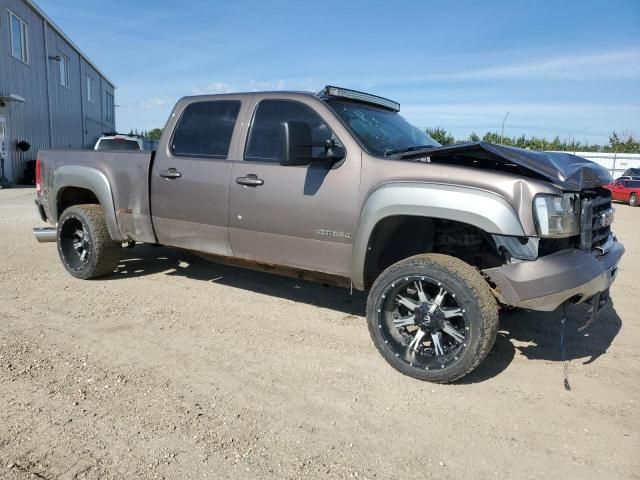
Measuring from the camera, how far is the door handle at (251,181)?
428 cm

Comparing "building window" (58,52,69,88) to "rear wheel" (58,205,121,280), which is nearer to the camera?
"rear wheel" (58,205,121,280)

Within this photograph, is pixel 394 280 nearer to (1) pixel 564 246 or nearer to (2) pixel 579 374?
(1) pixel 564 246

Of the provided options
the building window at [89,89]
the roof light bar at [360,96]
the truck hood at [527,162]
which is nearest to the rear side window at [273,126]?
the roof light bar at [360,96]

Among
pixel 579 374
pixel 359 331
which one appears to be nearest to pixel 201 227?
pixel 359 331

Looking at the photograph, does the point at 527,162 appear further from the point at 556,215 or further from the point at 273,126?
the point at 273,126

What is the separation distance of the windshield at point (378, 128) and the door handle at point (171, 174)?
5.30ft

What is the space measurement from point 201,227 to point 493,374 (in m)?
2.78

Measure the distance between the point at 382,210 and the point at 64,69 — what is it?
30.2 metres

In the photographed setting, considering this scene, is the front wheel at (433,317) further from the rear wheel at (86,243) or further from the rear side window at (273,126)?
the rear wheel at (86,243)

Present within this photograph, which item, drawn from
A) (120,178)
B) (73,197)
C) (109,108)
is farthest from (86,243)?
(109,108)

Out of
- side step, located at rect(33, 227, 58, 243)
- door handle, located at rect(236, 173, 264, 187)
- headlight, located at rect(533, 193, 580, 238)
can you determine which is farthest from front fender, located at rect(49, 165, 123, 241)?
headlight, located at rect(533, 193, 580, 238)

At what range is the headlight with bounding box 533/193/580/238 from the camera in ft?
10.3

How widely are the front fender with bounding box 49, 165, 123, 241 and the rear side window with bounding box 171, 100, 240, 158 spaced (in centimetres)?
97

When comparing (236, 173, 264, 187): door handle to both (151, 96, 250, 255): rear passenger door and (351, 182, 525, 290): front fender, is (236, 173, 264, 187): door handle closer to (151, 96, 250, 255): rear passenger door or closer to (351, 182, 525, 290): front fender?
(151, 96, 250, 255): rear passenger door
